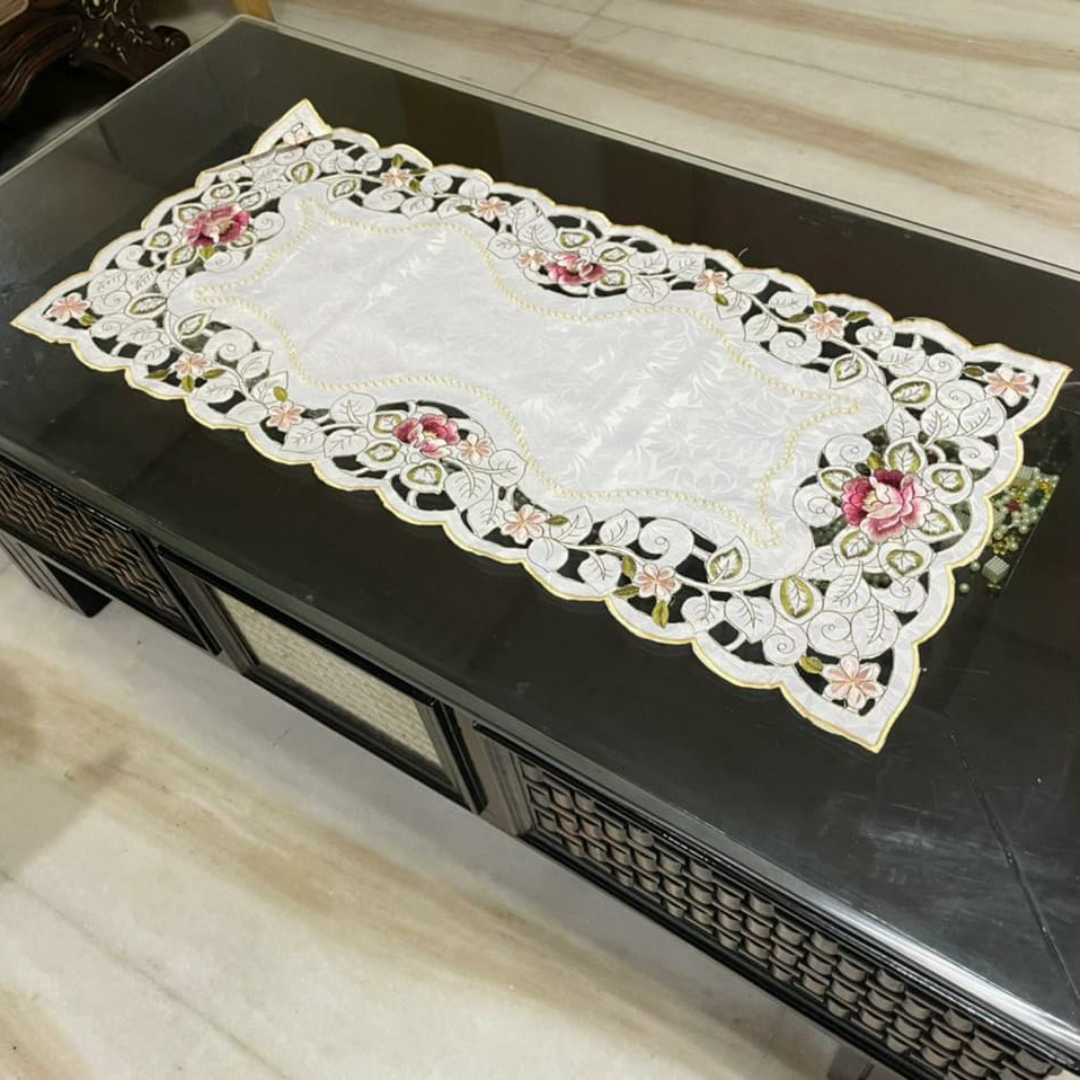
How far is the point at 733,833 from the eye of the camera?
2.51 feet

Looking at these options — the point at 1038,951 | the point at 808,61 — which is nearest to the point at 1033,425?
the point at 1038,951

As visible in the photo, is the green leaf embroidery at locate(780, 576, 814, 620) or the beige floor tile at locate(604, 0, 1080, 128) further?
the beige floor tile at locate(604, 0, 1080, 128)

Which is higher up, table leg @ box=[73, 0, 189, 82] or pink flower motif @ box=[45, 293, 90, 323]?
pink flower motif @ box=[45, 293, 90, 323]

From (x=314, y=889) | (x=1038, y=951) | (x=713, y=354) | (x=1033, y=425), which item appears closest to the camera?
(x=1038, y=951)

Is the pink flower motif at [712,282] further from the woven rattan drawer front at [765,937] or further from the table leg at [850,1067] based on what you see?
the table leg at [850,1067]

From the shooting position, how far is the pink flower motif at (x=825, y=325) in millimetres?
1078

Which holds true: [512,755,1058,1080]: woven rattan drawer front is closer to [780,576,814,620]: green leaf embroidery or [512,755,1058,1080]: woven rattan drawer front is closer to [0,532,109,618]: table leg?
[780,576,814,620]: green leaf embroidery

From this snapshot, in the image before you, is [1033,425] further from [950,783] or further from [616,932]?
[616,932]

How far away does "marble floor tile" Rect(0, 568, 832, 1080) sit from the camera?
1096 mm

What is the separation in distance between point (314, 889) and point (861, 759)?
705 millimetres

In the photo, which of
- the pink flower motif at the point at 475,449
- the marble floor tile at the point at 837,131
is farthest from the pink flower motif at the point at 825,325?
the marble floor tile at the point at 837,131

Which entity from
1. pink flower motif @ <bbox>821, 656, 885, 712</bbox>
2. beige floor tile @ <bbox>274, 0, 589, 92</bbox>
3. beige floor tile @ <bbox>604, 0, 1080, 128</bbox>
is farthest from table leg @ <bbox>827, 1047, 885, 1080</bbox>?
beige floor tile @ <bbox>274, 0, 589, 92</bbox>

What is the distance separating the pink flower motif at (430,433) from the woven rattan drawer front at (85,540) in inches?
11.7

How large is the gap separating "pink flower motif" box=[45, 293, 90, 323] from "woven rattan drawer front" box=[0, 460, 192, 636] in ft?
0.60
